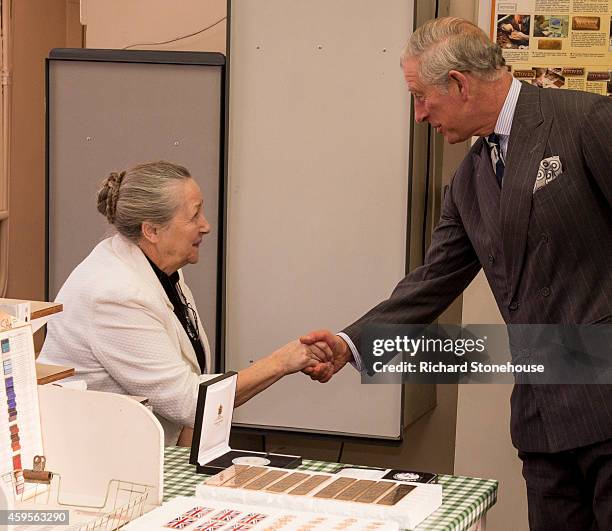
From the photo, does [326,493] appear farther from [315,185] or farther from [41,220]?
[41,220]

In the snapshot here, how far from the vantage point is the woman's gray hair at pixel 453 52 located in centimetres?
216

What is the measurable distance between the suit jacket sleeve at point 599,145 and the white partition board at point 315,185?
1.38m

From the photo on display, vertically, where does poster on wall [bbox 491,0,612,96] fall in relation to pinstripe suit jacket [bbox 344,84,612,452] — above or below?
above

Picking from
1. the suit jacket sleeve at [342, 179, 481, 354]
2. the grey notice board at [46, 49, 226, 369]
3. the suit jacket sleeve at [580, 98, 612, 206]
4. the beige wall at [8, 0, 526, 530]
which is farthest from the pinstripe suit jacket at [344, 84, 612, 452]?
the grey notice board at [46, 49, 226, 369]

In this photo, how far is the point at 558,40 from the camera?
10.8 ft

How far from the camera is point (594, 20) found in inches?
129

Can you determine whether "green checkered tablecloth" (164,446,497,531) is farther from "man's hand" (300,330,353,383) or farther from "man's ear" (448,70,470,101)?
"man's ear" (448,70,470,101)

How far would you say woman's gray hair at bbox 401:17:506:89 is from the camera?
7.10 ft

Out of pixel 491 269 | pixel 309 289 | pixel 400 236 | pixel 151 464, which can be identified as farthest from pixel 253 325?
pixel 151 464

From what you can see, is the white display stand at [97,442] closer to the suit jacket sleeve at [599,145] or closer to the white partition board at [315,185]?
the suit jacket sleeve at [599,145]

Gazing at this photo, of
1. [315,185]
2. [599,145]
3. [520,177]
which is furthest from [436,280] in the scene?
[315,185]

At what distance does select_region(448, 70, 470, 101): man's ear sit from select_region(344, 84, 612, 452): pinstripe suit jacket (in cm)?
12

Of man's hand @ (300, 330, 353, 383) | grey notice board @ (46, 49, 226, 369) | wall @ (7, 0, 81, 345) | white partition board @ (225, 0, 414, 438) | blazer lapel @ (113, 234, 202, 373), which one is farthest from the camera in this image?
wall @ (7, 0, 81, 345)

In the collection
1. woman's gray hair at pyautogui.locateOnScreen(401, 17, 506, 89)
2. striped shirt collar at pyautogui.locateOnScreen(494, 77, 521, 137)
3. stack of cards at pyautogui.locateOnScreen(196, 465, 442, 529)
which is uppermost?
woman's gray hair at pyautogui.locateOnScreen(401, 17, 506, 89)
